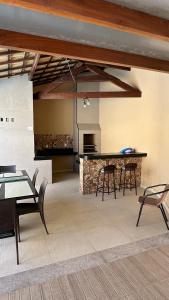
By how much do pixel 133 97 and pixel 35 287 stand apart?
518 centimetres

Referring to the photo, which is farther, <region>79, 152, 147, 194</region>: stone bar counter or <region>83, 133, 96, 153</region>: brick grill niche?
<region>83, 133, 96, 153</region>: brick grill niche

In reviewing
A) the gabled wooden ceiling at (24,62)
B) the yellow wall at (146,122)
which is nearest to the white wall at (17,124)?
the gabled wooden ceiling at (24,62)

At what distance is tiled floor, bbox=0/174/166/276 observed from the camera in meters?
2.71

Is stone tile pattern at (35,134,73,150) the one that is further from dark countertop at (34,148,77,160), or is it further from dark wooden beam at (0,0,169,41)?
dark wooden beam at (0,0,169,41)

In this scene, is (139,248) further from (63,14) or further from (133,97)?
(133,97)

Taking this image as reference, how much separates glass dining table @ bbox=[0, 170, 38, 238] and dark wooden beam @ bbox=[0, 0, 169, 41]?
203cm

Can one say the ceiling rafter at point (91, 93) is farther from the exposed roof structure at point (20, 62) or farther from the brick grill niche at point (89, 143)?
the brick grill niche at point (89, 143)

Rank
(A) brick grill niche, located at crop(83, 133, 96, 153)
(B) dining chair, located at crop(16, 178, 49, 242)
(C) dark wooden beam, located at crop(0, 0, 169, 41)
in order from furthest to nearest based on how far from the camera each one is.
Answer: (A) brick grill niche, located at crop(83, 133, 96, 153), (B) dining chair, located at crop(16, 178, 49, 242), (C) dark wooden beam, located at crop(0, 0, 169, 41)

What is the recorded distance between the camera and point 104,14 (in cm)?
171

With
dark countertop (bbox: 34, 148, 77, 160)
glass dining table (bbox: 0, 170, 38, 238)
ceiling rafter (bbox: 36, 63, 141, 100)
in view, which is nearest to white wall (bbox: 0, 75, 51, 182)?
ceiling rafter (bbox: 36, 63, 141, 100)

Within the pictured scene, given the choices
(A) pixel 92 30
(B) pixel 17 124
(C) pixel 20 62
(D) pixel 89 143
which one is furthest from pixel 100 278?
(D) pixel 89 143

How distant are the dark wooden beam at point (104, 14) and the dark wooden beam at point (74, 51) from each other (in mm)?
833

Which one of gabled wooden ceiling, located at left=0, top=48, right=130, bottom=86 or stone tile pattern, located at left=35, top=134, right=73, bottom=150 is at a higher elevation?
gabled wooden ceiling, located at left=0, top=48, right=130, bottom=86

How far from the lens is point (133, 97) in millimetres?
5949
